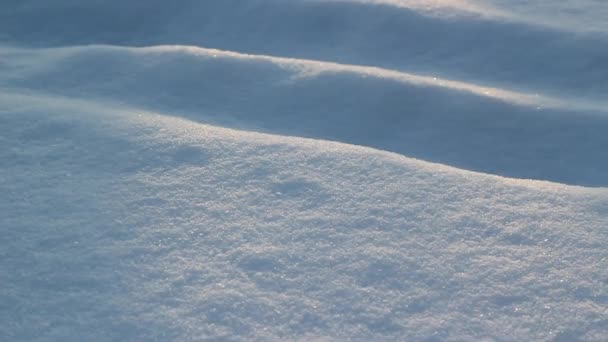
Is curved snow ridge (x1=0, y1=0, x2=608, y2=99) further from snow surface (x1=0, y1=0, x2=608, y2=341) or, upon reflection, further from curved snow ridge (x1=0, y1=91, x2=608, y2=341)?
curved snow ridge (x1=0, y1=91, x2=608, y2=341)

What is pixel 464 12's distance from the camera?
202 centimetres

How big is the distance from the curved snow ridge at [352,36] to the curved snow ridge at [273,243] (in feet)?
1.69

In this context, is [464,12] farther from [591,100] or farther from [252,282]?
[252,282]

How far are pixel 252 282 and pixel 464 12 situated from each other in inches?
50.4

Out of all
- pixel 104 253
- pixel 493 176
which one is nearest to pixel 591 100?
pixel 493 176

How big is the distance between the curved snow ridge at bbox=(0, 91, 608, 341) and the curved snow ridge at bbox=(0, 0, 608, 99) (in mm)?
514

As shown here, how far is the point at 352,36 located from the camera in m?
2.02

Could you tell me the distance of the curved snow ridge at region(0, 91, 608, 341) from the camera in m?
1.07

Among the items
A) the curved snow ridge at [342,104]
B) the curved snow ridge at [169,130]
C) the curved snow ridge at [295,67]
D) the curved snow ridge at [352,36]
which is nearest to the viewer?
the curved snow ridge at [169,130]

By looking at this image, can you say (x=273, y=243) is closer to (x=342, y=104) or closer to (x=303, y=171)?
(x=303, y=171)

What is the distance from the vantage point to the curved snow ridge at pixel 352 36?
1.83 metres

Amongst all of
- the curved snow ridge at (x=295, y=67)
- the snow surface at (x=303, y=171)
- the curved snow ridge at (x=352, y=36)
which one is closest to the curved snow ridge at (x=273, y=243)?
the snow surface at (x=303, y=171)

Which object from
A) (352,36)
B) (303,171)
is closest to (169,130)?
(303,171)

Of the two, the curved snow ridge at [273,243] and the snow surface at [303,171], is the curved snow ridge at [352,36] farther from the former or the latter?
the curved snow ridge at [273,243]
